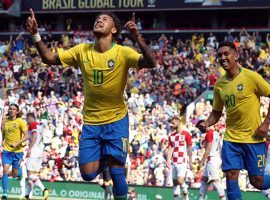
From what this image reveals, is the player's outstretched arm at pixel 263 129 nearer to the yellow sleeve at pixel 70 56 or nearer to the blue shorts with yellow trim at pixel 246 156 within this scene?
the blue shorts with yellow trim at pixel 246 156

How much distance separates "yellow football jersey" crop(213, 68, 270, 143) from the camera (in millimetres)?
11305

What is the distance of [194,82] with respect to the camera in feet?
102

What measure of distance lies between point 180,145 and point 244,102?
24.8 feet

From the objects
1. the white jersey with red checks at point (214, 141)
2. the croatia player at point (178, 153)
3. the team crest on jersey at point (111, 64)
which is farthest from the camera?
the croatia player at point (178, 153)

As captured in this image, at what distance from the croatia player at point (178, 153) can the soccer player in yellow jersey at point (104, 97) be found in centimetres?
842

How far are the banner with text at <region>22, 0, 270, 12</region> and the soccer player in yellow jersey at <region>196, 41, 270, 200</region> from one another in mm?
24212

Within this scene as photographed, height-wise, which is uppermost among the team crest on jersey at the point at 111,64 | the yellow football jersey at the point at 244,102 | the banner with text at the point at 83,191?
the team crest on jersey at the point at 111,64

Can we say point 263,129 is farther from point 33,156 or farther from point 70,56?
point 33,156

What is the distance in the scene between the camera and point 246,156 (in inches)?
448

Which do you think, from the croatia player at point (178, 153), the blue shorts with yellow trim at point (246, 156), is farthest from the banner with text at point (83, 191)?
the blue shorts with yellow trim at point (246, 156)

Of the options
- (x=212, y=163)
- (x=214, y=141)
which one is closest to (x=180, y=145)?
(x=214, y=141)

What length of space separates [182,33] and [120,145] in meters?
27.7

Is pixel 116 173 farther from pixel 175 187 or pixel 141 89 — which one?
pixel 141 89

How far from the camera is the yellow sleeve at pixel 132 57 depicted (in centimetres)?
992
